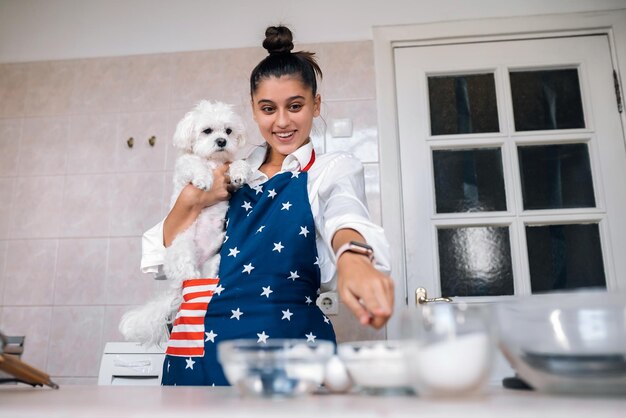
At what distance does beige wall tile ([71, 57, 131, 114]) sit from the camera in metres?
2.53

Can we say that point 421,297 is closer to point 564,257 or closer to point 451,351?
point 564,257

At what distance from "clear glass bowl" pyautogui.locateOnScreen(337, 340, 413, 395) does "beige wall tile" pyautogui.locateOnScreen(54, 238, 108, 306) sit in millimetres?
2012

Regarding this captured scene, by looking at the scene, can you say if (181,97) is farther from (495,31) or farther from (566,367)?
(566,367)

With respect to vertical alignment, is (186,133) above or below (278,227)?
above

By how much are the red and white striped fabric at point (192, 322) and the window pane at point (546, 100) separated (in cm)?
168

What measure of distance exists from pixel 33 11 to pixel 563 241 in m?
2.74

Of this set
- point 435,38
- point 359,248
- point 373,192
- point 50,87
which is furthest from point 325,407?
point 50,87

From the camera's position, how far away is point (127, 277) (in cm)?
230

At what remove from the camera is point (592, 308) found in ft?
1.62

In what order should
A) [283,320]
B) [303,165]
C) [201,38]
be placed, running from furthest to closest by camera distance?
1. [201,38]
2. [303,165]
3. [283,320]

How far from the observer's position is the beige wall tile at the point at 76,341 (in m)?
2.24

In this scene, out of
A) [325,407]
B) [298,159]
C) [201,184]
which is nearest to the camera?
[325,407]

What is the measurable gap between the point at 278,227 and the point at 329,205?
169mm

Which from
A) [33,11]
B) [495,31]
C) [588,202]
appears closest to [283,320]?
[588,202]
